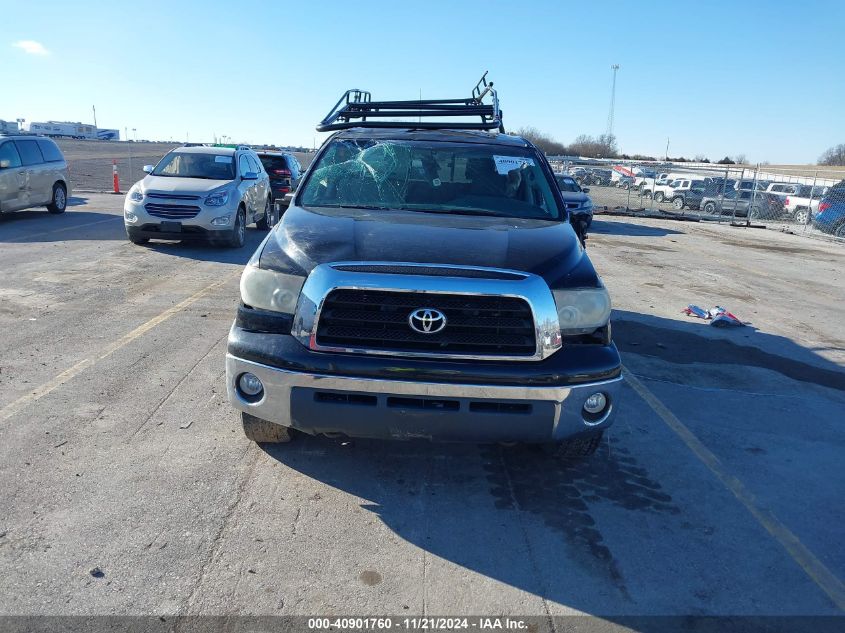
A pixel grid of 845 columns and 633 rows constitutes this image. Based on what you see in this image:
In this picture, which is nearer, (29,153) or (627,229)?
(29,153)

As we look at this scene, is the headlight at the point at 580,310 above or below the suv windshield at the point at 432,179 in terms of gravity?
below

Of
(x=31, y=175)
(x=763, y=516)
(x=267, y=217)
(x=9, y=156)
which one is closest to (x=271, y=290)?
(x=763, y=516)

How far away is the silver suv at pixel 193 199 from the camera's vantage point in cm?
1130

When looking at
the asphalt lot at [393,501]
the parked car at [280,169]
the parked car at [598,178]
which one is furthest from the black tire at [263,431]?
the parked car at [598,178]

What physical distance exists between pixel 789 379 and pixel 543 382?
4.06m

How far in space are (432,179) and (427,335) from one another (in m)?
1.91

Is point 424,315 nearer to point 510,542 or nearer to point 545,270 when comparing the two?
point 545,270

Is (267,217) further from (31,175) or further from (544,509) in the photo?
(544,509)

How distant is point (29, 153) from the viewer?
1506 centimetres

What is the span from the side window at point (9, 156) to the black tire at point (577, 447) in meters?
14.4

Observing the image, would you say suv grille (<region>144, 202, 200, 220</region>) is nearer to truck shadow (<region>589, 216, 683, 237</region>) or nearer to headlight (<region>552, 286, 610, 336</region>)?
headlight (<region>552, 286, 610, 336</region>)

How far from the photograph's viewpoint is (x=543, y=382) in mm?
3359

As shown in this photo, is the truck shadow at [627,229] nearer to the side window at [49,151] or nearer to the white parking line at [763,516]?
the side window at [49,151]

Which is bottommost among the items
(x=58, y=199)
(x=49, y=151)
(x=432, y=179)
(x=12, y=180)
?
(x=58, y=199)
